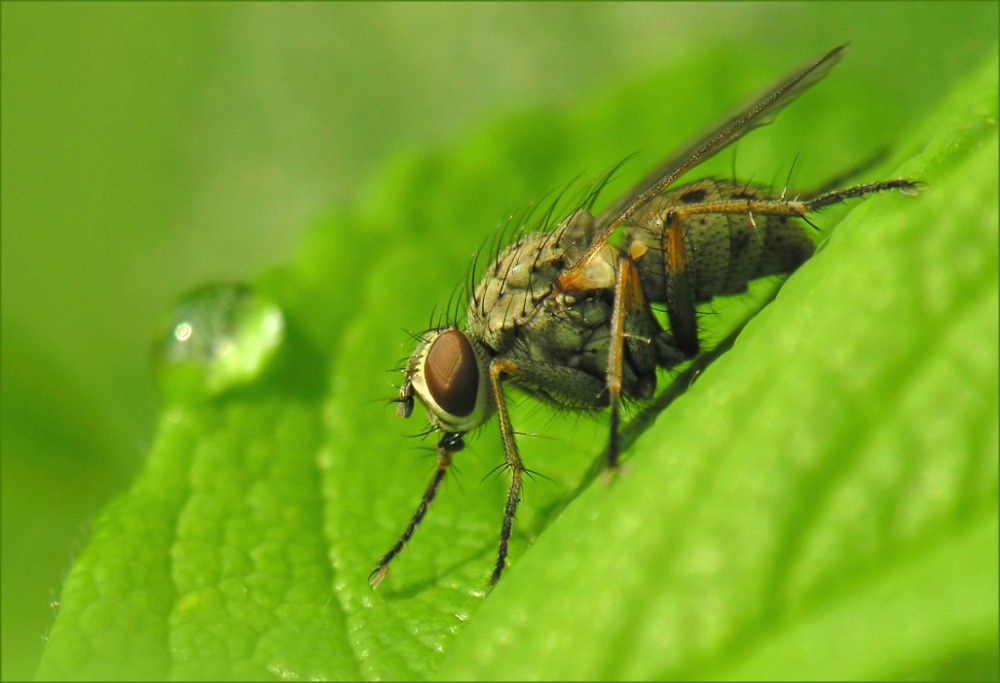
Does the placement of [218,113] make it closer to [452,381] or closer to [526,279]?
[526,279]

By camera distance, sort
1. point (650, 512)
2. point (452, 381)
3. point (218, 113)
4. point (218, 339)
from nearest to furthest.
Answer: point (650, 512) → point (452, 381) → point (218, 339) → point (218, 113)

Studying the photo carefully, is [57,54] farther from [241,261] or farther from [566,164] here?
[566,164]

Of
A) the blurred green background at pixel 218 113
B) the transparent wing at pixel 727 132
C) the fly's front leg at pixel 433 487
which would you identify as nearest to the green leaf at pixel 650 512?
the fly's front leg at pixel 433 487

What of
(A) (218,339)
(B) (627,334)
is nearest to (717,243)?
(B) (627,334)

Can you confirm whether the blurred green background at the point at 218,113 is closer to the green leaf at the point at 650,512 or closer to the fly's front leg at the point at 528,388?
the green leaf at the point at 650,512

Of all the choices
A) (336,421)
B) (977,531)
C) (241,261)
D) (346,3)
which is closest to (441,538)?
(336,421)

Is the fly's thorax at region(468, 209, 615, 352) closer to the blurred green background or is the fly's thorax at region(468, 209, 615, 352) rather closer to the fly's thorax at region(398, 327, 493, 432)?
the fly's thorax at region(398, 327, 493, 432)
